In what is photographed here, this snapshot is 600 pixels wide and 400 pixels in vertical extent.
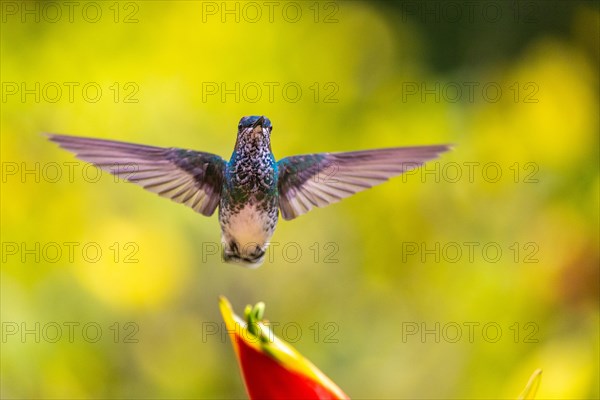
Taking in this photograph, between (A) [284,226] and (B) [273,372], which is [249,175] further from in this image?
(A) [284,226]

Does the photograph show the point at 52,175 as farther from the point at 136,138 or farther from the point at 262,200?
the point at 262,200

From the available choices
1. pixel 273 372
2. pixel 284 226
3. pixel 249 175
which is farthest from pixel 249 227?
pixel 284 226

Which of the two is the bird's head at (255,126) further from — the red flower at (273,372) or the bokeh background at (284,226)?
the bokeh background at (284,226)

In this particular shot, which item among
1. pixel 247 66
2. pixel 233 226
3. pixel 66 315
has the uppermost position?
pixel 247 66

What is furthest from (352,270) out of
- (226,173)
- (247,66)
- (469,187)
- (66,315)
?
(226,173)

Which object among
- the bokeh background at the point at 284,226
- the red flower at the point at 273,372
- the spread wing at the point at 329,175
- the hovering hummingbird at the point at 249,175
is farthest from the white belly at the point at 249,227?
the bokeh background at the point at 284,226

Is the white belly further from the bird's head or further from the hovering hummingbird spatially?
the bird's head
